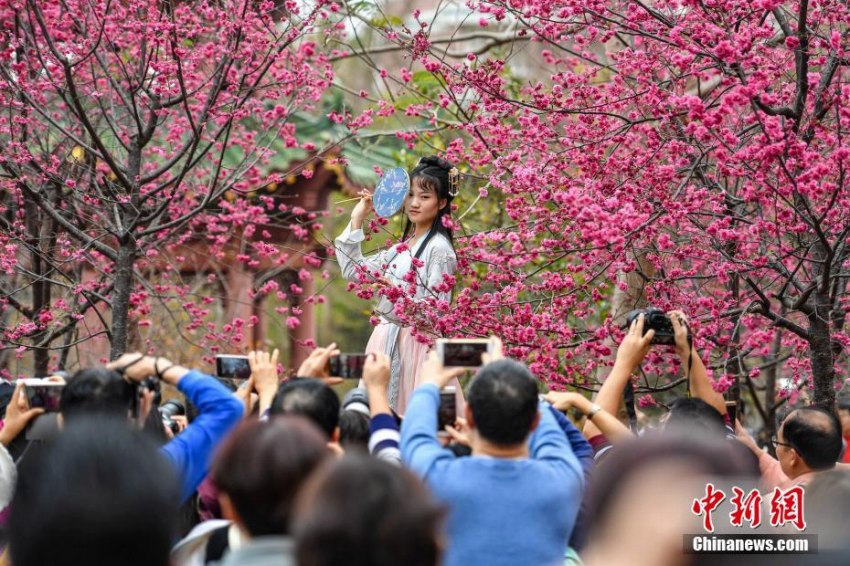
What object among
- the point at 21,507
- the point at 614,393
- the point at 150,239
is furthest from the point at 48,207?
the point at 21,507

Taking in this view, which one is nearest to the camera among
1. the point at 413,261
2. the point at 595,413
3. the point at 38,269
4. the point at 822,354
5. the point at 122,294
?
the point at 595,413

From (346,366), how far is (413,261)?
1766 millimetres

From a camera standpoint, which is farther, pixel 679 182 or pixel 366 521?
pixel 679 182

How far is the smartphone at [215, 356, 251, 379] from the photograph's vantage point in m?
3.71

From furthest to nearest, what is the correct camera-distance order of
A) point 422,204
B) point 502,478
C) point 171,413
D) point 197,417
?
point 422,204, point 171,413, point 197,417, point 502,478

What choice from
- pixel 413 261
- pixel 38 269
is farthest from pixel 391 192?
pixel 38 269

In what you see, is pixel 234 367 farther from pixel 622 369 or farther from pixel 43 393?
pixel 622 369

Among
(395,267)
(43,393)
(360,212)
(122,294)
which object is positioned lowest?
(43,393)

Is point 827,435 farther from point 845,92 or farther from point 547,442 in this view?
point 845,92

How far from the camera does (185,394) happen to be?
3.19m

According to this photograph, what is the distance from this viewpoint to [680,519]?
6.72ft

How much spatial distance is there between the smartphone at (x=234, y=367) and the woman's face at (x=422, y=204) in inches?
76.2

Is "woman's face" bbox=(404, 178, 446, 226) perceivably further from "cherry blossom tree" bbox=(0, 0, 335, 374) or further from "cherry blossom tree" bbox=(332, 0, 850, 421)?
"cherry blossom tree" bbox=(0, 0, 335, 374)

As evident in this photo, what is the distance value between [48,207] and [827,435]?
424 centimetres
